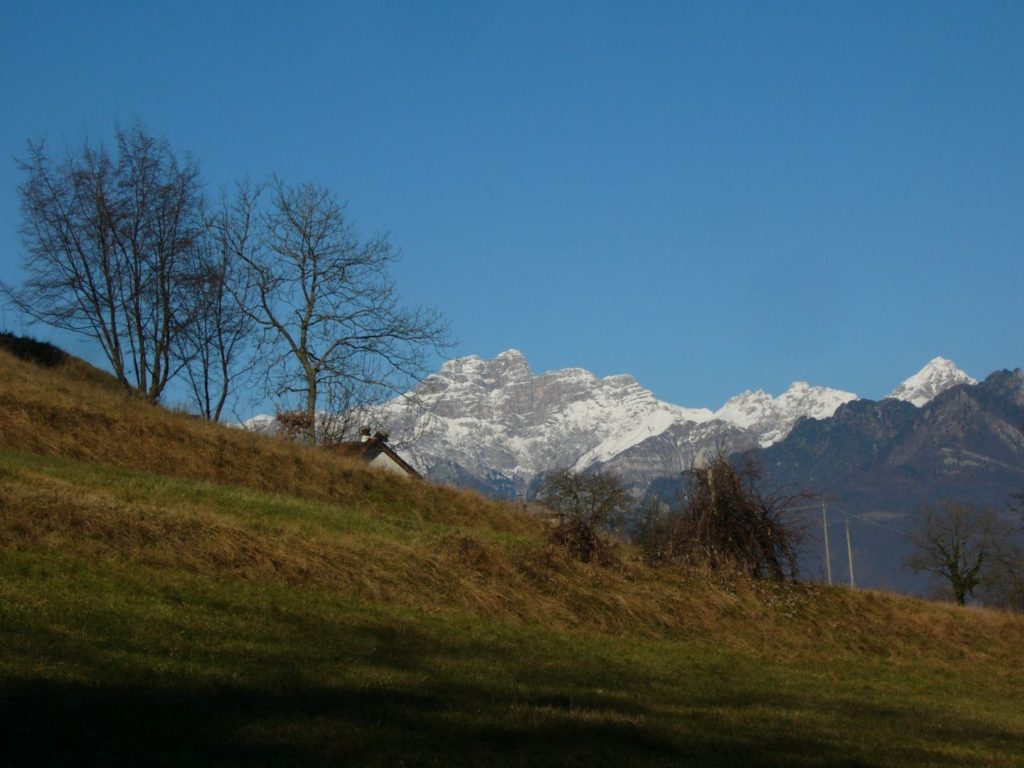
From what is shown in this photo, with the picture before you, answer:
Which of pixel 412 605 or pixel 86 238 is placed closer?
pixel 412 605

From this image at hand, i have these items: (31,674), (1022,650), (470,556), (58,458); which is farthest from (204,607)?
(1022,650)

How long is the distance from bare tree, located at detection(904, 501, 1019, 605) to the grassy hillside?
4778 centimetres

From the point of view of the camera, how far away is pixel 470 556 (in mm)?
20469

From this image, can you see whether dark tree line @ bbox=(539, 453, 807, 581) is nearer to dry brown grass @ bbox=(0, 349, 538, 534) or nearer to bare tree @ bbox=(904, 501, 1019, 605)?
dry brown grass @ bbox=(0, 349, 538, 534)

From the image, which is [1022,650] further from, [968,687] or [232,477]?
[232,477]

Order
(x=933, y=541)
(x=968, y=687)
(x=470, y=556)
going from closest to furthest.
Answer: (x=470, y=556) → (x=968, y=687) → (x=933, y=541)

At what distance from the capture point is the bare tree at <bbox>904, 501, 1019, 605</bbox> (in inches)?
2904

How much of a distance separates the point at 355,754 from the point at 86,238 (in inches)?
1469

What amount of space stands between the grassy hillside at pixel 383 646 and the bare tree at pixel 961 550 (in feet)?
157

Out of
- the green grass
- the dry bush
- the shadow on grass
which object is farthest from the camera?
the dry bush

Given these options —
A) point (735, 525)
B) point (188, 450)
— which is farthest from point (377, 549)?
point (735, 525)

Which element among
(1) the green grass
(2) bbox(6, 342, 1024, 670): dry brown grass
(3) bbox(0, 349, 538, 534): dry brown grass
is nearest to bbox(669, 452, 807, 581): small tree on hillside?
(2) bbox(6, 342, 1024, 670): dry brown grass

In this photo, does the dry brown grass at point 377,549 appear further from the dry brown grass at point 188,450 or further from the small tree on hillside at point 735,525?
the small tree on hillside at point 735,525

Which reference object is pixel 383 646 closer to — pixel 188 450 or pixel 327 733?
pixel 327 733
